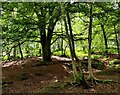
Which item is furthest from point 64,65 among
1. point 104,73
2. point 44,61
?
point 104,73

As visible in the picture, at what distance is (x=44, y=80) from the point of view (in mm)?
7113

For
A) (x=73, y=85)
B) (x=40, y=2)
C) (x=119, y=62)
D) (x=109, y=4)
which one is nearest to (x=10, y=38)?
(x=40, y=2)

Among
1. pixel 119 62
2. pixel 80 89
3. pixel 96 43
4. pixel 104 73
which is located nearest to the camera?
pixel 80 89

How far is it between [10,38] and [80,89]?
3.28 m

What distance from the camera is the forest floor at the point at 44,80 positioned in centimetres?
580

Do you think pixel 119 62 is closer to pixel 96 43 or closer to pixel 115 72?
pixel 115 72

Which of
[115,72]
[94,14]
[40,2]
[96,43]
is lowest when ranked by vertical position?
[115,72]

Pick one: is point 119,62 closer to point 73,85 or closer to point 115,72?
point 115,72

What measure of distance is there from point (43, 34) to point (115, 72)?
11.6 feet

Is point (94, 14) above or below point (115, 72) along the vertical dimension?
above

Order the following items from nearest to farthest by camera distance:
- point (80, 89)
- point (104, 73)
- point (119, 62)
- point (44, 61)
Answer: point (80, 89) < point (104, 73) < point (44, 61) < point (119, 62)

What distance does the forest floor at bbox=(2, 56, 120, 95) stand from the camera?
19.0 feet

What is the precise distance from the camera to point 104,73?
8789 millimetres

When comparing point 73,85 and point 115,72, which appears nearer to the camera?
point 73,85
